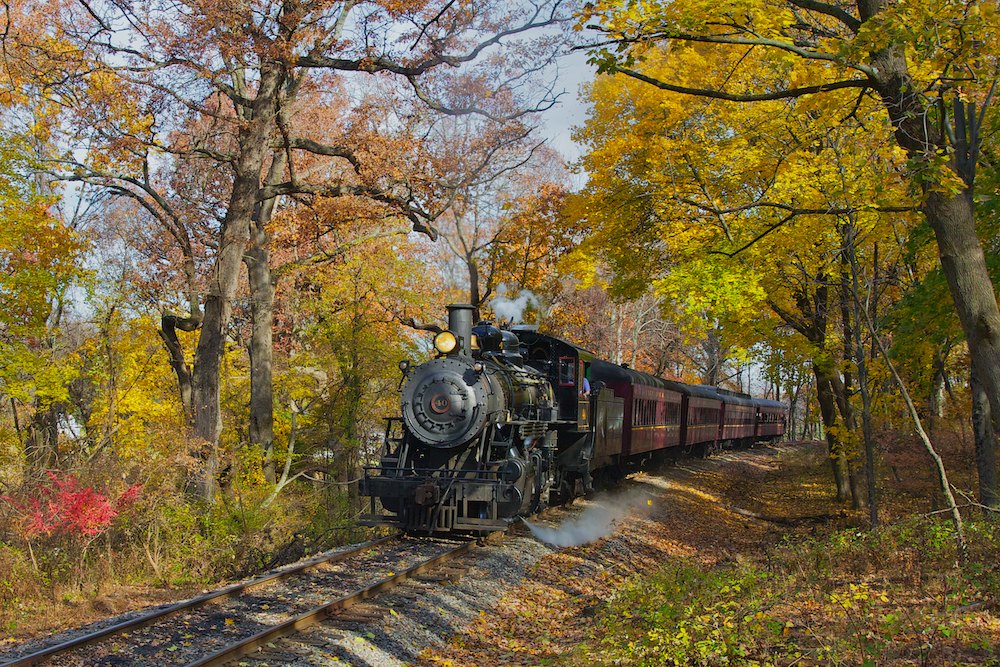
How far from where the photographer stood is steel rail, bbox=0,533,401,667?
628 cm

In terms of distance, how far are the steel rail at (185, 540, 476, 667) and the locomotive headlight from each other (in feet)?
10.3

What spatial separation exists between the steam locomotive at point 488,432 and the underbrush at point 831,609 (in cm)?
289

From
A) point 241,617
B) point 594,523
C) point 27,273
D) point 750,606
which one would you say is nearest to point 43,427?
point 27,273

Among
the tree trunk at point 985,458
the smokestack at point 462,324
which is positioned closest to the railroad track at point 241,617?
the smokestack at point 462,324

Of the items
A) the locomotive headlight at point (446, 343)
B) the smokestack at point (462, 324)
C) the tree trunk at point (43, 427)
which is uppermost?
the smokestack at point (462, 324)

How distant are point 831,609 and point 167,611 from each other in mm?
6624

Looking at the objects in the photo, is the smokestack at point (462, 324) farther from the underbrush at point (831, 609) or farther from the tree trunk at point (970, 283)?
the tree trunk at point (970, 283)

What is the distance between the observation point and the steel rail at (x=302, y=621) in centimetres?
644

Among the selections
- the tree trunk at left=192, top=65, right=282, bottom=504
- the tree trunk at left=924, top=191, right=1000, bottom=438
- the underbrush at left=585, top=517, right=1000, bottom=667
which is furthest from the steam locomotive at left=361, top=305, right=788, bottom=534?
the tree trunk at left=924, top=191, right=1000, bottom=438

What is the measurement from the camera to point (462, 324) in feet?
40.0

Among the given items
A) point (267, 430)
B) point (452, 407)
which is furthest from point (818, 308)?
point (267, 430)

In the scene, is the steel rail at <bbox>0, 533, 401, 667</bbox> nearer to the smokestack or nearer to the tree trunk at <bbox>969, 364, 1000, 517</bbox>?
the smokestack

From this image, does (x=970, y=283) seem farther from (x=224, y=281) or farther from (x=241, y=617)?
(x=224, y=281)

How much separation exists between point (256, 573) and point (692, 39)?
355 inches
